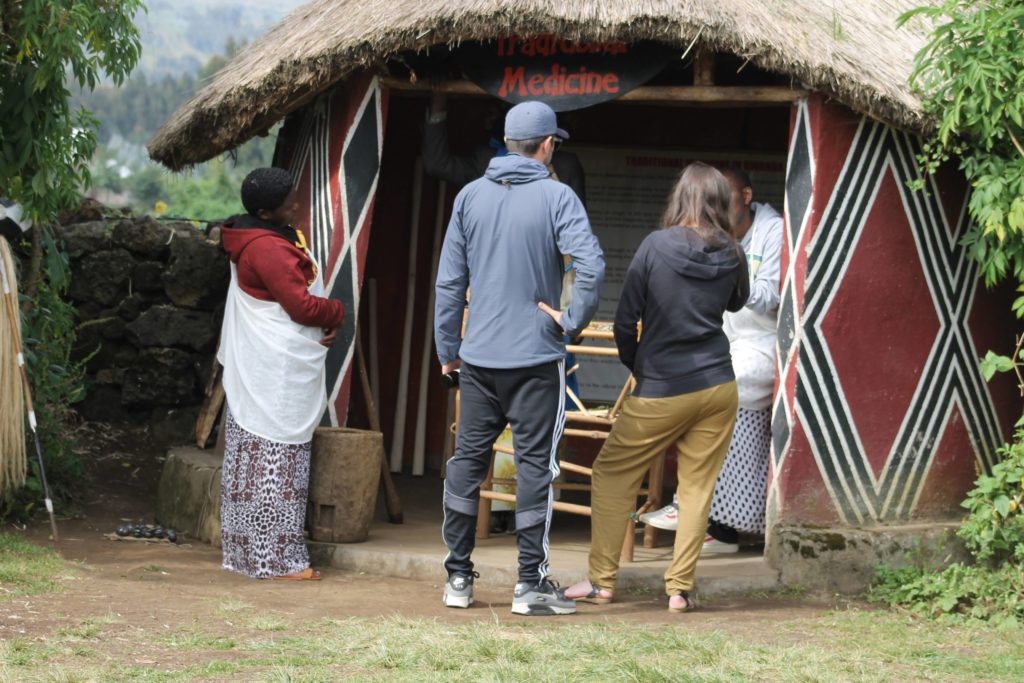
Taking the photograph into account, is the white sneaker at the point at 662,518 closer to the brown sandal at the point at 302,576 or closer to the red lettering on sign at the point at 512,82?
the brown sandal at the point at 302,576

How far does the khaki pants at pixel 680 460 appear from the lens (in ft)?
18.2

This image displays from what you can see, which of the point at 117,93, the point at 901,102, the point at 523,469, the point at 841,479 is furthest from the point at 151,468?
the point at 117,93

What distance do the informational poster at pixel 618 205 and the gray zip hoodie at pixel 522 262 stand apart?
292 centimetres

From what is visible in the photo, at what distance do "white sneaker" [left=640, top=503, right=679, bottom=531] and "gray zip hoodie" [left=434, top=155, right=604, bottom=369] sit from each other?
4.51 feet

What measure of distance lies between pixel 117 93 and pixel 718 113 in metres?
29.4

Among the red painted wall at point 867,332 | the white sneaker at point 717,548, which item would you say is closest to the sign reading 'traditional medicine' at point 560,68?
the red painted wall at point 867,332

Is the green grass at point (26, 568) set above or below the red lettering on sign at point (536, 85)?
below

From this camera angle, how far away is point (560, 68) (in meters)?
6.68

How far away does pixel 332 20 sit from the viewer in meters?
6.87

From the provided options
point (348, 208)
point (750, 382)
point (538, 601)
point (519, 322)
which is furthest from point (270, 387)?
point (750, 382)

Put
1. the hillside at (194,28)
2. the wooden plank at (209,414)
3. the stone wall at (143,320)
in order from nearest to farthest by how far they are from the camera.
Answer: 1. the wooden plank at (209,414)
2. the stone wall at (143,320)
3. the hillside at (194,28)

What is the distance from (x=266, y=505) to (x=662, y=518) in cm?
189

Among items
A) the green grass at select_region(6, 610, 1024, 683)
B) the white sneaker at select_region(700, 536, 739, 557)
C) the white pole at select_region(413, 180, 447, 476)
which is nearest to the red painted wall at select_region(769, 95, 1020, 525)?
the white sneaker at select_region(700, 536, 739, 557)

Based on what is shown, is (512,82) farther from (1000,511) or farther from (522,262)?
(1000,511)
